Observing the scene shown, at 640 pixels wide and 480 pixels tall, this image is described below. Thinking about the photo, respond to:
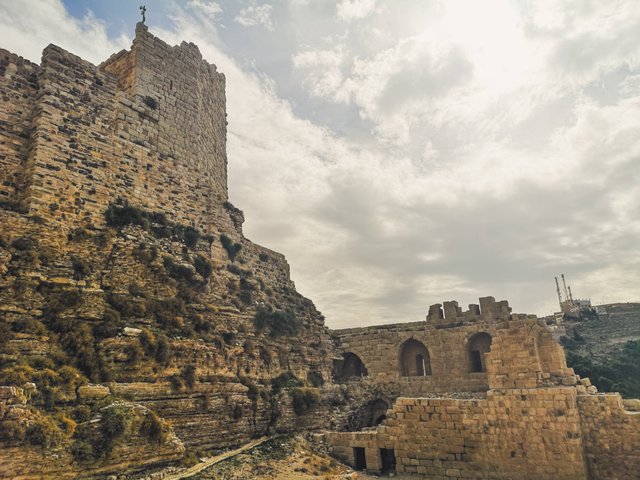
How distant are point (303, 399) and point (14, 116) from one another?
12.8 meters

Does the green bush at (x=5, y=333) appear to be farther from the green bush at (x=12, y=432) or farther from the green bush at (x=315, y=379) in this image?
the green bush at (x=315, y=379)

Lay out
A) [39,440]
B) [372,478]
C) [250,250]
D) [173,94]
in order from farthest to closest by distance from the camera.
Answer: [250,250]
[173,94]
[372,478]
[39,440]

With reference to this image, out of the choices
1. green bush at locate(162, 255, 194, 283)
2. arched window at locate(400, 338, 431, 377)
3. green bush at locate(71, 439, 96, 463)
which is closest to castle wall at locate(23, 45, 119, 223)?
green bush at locate(162, 255, 194, 283)

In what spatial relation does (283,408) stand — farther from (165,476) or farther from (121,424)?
(121,424)

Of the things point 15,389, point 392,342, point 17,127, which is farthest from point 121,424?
point 392,342

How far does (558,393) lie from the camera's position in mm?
12586

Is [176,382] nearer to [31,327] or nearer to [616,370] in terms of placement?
[31,327]

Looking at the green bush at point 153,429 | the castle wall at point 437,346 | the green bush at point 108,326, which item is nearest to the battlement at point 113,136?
the green bush at point 108,326

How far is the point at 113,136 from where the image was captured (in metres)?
14.4

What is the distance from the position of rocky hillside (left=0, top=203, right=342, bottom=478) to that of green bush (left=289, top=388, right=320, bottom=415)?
61 mm

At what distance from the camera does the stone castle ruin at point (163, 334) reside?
9523mm

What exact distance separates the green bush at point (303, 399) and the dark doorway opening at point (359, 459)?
2.20m

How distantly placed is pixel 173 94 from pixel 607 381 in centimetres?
3042

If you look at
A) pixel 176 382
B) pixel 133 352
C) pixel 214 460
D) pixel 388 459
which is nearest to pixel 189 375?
pixel 176 382
